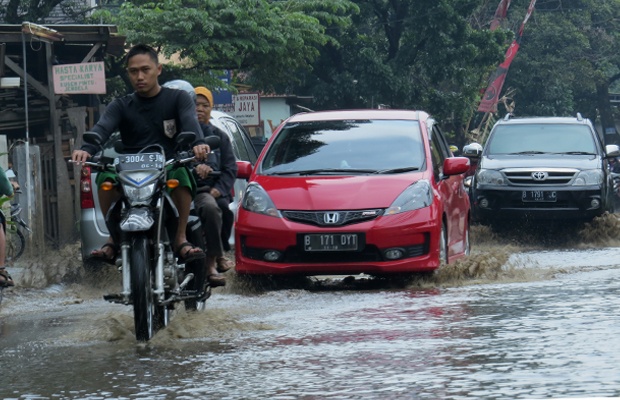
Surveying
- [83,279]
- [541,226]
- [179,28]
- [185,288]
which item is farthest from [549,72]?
[185,288]

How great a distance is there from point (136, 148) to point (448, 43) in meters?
34.3

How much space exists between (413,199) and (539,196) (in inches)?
258

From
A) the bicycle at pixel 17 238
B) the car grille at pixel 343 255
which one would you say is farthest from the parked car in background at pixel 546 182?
the car grille at pixel 343 255

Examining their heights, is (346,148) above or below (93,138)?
below

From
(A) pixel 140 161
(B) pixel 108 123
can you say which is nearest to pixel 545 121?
(B) pixel 108 123

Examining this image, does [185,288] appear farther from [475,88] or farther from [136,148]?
[475,88]

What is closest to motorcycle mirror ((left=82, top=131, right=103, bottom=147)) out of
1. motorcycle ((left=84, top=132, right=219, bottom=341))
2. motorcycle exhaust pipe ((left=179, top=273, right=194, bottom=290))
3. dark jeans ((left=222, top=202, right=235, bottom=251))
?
motorcycle ((left=84, top=132, right=219, bottom=341))

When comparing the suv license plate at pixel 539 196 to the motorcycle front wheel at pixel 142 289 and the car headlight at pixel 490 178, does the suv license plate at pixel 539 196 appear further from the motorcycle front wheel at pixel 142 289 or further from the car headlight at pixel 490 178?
the motorcycle front wheel at pixel 142 289

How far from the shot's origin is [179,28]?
28953mm

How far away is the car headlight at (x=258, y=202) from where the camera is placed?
37.7ft

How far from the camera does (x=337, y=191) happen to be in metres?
11.4

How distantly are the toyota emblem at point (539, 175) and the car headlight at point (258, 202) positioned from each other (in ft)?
22.0

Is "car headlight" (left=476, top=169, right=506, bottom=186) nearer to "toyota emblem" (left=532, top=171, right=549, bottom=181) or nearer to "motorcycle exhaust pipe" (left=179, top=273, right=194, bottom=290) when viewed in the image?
"toyota emblem" (left=532, top=171, right=549, bottom=181)

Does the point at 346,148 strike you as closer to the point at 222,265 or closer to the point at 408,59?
the point at 222,265
